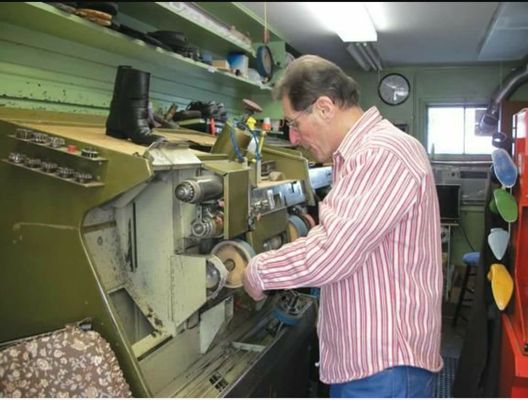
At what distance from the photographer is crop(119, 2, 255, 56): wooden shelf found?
1554mm

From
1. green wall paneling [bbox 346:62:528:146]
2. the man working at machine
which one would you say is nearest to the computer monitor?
green wall paneling [bbox 346:62:528:146]

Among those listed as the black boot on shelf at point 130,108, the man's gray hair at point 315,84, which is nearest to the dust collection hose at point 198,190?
the black boot on shelf at point 130,108

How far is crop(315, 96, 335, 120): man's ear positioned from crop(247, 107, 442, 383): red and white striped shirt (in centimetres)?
9

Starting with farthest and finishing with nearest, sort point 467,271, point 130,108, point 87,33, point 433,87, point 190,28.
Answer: point 433,87 → point 467,271 → point 190,28 → point 87,33 → point 130,108

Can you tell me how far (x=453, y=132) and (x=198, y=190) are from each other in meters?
5.48

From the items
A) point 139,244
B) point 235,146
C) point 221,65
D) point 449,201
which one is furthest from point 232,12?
point 449,201

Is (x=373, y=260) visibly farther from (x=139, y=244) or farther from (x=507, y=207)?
(x=507, y=207)

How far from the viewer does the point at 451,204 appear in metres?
5.72

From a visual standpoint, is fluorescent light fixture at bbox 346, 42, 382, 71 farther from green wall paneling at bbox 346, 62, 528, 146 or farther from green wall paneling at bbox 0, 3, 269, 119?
green wall paneling at bbox 0, 3, 269, 119

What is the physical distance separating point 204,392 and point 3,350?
2.08 ft

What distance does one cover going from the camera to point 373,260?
4.48 ft

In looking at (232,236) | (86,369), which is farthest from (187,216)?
(86,369)

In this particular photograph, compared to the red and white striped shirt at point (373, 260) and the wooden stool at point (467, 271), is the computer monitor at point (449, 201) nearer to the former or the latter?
the wooden stool at point (467, 271)

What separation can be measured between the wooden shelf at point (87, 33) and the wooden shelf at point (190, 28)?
13 cm
